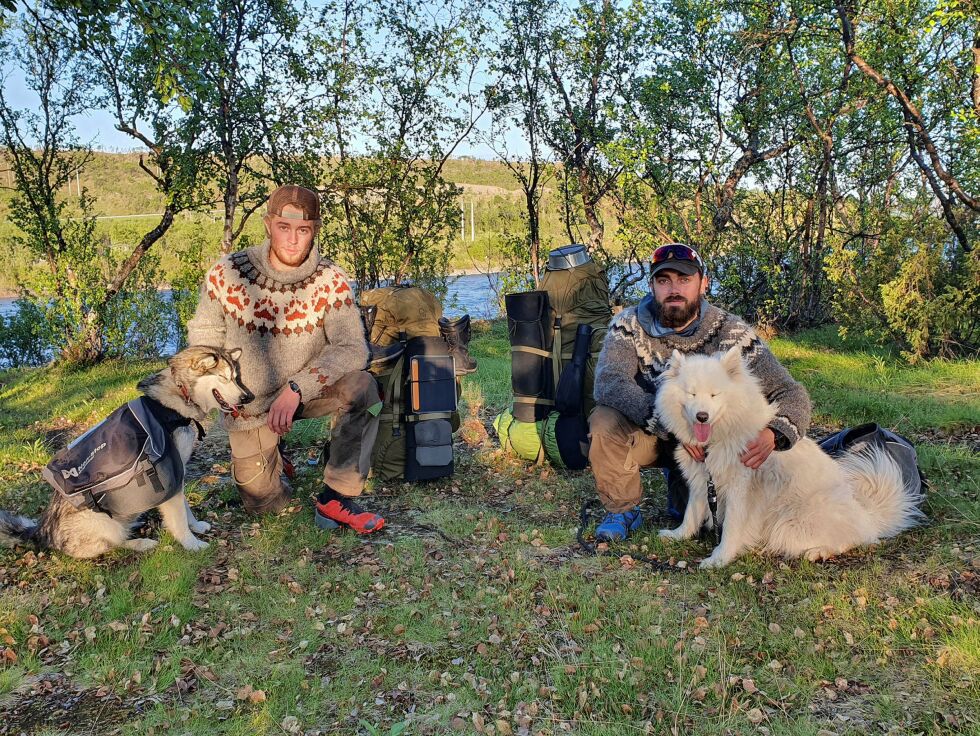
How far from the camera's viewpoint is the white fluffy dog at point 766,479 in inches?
134

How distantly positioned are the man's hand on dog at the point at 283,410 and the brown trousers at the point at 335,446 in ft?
0.72

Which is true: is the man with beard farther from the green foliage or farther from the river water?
the river water

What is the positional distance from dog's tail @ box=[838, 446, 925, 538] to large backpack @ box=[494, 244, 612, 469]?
1.99 m

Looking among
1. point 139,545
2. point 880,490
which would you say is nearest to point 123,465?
point 139,545

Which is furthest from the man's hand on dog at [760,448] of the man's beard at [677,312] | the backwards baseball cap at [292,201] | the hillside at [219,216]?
the hillside at [219,216]

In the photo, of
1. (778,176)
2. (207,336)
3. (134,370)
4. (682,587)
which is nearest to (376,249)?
(134,370)

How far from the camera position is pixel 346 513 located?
4387mm

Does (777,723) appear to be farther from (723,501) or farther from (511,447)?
(511,447)

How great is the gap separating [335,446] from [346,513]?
45cm

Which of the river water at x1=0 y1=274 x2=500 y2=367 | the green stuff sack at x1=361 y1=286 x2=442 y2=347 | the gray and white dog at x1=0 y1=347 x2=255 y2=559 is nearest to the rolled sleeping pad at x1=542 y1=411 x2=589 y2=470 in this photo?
the green stuff sack at x1=361 y1=286 x2=442 y2=347

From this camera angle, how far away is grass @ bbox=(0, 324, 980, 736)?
2557mm

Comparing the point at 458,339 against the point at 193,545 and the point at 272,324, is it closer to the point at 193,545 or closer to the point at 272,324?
the point at 272,324

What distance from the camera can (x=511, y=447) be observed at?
575 centimetres

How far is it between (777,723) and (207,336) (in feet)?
12.2
